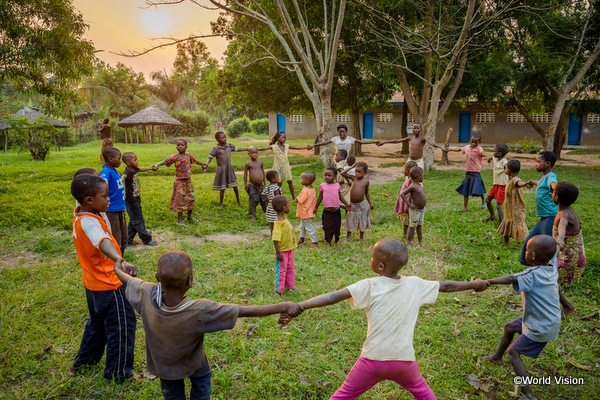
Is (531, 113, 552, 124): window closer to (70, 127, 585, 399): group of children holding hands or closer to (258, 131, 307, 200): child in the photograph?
(258, 131, 307, 200): child

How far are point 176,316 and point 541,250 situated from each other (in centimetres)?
257

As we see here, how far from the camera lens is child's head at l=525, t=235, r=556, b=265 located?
289 cm

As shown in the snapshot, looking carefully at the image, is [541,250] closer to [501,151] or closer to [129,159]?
[501,151]

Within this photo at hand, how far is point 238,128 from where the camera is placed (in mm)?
40094

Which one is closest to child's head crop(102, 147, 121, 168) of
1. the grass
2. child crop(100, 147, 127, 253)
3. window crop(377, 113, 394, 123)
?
child crop(100, 147, 127, 253)

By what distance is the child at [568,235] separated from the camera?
402 cm

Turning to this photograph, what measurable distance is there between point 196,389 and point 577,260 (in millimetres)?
4249

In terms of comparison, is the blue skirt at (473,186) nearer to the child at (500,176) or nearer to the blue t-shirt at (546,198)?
the child at (500,176)

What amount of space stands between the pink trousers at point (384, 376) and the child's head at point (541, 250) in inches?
52.3

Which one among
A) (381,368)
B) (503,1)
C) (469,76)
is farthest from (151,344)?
(469,76)

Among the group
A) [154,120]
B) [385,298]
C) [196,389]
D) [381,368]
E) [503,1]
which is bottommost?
[196,389]

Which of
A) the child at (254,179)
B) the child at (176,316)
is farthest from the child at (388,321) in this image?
the child at (254,179)

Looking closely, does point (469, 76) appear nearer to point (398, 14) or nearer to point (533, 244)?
point (398, 14)

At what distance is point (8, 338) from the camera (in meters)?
3.77
